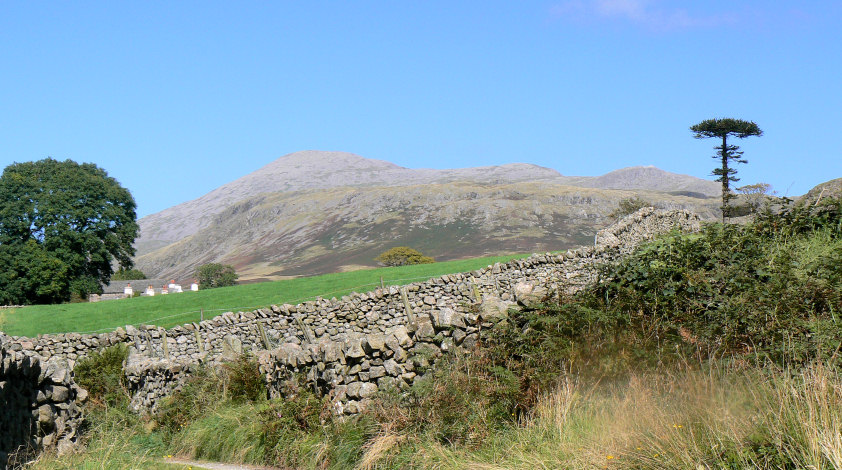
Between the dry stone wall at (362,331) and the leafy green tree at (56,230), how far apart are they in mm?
42442

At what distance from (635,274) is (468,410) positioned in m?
2.64

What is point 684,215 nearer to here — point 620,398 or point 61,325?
point 620,398

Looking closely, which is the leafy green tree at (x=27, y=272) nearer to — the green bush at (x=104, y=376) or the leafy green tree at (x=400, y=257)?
the green bush at (x=104, y=376)

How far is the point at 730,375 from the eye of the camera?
640 cm

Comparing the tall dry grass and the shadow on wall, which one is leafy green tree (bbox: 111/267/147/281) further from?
the tall dry grass

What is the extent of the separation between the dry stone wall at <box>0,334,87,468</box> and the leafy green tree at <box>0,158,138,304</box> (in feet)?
200

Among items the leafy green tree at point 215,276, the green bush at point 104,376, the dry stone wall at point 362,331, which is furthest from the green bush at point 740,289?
the leafy green tree at point 215,276

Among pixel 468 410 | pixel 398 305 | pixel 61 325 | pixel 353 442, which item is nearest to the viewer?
pixel 468 410

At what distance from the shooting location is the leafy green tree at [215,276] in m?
127

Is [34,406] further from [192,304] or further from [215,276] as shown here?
[215,276]

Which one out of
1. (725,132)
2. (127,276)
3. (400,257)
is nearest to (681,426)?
(725,132)

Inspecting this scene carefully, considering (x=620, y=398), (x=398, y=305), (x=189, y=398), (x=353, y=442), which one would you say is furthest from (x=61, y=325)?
(x=620, y=398)

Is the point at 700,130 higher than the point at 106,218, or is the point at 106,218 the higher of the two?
the point at 700,130

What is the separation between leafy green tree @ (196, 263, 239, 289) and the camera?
5003 inches
